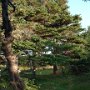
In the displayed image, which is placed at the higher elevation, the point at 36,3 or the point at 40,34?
the point at 36,3

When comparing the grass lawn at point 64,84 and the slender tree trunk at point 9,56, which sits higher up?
the slender tree trunk at point 9,56

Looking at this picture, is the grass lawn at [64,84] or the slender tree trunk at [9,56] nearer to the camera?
the slender tree trunk at [9,56]

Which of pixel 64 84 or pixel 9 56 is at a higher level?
pixel 9 56

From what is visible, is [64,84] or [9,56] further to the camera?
[64,84]

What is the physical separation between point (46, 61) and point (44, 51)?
1818 mm

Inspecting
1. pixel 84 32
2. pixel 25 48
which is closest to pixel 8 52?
pixel 25 48

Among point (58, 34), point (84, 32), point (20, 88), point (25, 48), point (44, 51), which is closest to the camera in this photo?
point (20, 88)

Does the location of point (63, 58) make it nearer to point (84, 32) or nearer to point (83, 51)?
point (83, 51)

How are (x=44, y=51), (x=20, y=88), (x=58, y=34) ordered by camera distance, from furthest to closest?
(x=58, y=34)
(x=44, y=51)
(x=20, y=88)

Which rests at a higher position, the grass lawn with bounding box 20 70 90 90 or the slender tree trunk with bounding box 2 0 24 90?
the slender tree trunk with bounding box 2 0 24 90

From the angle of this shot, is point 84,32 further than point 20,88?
Yes

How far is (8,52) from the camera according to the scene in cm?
739

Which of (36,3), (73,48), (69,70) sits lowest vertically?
(69,70)

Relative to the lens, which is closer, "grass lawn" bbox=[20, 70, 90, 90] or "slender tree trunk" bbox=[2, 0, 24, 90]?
"slender tree trunk" bbox=[2, 0, 24, 90]
